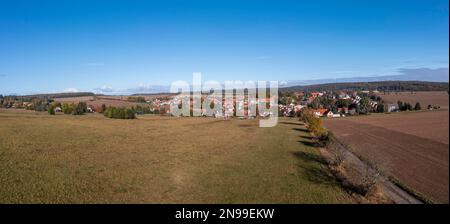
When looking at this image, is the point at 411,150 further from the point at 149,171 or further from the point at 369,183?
the point at 149,171

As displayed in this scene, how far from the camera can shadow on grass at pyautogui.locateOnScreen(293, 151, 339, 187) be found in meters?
27.0

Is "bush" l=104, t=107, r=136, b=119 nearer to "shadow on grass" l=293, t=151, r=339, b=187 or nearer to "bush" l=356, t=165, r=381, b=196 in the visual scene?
"shadow on grass" l=293, t=151, r=339, b=187

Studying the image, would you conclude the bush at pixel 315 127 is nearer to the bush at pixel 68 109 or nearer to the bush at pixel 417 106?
the bush at pixel 417 106

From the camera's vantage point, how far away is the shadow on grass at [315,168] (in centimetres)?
2705

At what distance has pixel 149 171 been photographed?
968 inches

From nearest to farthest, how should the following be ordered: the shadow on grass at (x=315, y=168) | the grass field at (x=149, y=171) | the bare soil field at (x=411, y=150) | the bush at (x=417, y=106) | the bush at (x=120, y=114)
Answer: the grass field at (x=149, y=171)
the shadow on grass at (x=315, y=168)
the bare soil field at (x=411, y=150)
the bush at (x=120, y=114)
the bush at (x=417, y=106)

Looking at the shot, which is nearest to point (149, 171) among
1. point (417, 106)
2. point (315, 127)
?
point (315, 127)

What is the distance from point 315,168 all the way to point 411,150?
63.9 ft

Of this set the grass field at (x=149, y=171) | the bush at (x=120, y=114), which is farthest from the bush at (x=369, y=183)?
the bush at (x=120, y=114)
